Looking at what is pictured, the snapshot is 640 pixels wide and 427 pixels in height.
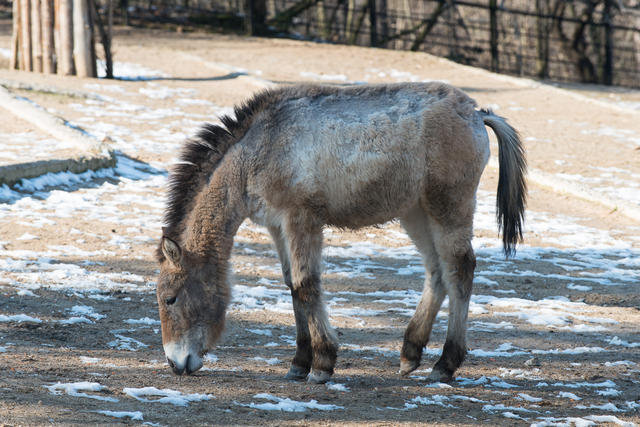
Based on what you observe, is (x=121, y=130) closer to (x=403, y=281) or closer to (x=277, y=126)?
(x=403, y=281)

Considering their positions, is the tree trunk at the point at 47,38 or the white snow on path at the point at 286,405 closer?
the white snow on path at the point at 286,405

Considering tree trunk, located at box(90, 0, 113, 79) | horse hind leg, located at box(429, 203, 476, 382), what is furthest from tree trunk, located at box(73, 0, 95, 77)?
horse hind leg, located at box(429, 203, 476, 382)

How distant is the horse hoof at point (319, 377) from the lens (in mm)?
5085

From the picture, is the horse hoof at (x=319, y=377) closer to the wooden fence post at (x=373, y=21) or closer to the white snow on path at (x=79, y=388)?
the white snow on path at (x=79, y=388)

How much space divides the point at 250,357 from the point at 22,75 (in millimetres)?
12070

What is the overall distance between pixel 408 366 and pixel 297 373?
2.54 feet

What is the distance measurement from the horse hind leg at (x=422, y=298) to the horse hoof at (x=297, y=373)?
2.26ft

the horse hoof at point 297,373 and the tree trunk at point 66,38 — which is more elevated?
the tree trunk at point 66,38

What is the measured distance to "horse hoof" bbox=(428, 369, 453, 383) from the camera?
5309 mm

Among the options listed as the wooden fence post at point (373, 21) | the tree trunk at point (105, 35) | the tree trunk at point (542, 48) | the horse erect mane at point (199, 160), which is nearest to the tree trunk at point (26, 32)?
→ the tree trunk at point (105, 35)

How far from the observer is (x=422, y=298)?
18.3 feet

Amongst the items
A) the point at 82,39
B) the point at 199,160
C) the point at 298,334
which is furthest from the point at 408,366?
the point at 82,39

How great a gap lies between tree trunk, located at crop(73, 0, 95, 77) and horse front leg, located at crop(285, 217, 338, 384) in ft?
38.8

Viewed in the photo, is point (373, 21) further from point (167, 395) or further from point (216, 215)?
point (167, 395)
